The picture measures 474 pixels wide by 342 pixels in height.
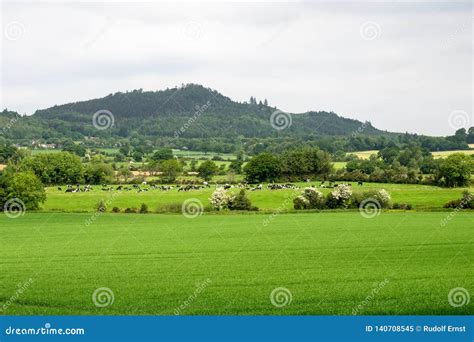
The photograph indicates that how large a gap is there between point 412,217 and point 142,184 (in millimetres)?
53138

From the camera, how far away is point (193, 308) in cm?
2170

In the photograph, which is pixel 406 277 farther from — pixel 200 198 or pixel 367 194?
pixel 200 198

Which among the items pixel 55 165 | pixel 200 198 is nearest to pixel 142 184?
pixel 55 165
